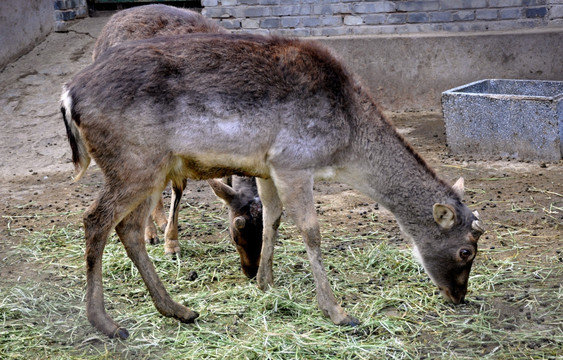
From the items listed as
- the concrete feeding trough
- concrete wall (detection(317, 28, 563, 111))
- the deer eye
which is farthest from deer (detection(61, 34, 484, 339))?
concrete wall (detection(317, 28, 563, 111))

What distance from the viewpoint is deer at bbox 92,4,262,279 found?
570 cm

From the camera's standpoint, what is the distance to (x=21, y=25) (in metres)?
11.1

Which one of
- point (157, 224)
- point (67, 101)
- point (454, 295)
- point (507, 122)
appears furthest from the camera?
point (507, 122)

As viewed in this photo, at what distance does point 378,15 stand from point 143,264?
632cm

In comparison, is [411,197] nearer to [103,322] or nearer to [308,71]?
[308,71]

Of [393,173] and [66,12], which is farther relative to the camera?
[66,12]

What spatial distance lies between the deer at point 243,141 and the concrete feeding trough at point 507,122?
316 cm

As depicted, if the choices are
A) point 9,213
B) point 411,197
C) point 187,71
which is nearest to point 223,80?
point 187,71

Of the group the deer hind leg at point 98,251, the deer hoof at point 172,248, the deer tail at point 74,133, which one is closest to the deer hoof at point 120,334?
the deer hind leg at point 98,251

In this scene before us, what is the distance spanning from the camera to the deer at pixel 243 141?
4.60 meters

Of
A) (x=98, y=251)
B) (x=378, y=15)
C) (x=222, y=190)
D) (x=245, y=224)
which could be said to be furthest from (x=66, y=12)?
(x=98, y=251)

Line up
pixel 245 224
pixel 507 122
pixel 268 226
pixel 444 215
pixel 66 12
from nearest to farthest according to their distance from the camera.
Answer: pixel 444 215, pixel 268 226, pixel 245 224, pixel 507 122, pixel 66 12

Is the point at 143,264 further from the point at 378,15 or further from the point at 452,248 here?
the point at 378,15

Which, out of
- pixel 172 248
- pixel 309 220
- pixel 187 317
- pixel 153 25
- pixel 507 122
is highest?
pixel 153 25
